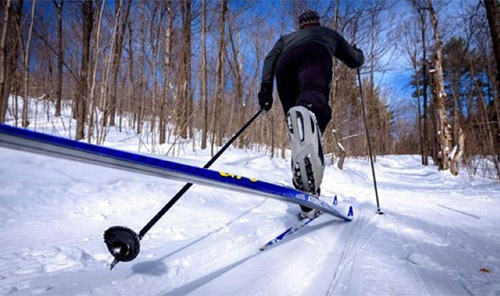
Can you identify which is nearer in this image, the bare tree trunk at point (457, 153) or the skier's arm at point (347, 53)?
the skier's arm at point (347, 53)

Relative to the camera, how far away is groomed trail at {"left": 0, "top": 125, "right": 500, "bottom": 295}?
0.72m

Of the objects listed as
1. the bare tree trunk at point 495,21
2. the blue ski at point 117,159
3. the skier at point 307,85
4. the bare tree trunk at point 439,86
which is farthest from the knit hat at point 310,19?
the bare tree trunk at point 439,86

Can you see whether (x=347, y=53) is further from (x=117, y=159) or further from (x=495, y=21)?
(x=495, y=21)

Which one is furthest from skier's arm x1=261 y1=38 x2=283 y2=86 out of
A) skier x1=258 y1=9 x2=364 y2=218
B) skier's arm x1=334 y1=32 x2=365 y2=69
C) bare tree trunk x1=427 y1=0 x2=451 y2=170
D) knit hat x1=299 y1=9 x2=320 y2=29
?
bare tree trunk x1=427 y1=0 x2=451 y2=170

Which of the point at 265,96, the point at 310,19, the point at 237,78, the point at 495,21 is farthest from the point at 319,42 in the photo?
the point at 237,78

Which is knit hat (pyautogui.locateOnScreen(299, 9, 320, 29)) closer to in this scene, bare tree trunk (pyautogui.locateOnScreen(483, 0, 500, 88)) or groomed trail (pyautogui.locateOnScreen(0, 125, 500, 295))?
groomed trail (pyautogui.locateOnScreen(0, 125, 500, 295))

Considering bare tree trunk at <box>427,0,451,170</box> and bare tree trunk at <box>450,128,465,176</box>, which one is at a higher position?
bare tree trunk at <box>427,0,451,170</box>

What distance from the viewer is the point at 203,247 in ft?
3.31

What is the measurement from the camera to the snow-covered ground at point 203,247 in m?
0.72

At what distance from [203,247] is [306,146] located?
0.72 meters

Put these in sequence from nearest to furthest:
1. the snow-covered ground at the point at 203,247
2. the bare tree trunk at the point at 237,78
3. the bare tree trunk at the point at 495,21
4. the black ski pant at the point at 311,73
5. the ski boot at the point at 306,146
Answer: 1. the snow-covered ground at the point at 203,247
2. the ski boot at the point at 306,146
3. the black ski pant at the point at 311,73
4. the bare tree trunk at the point at 495,21
5. the bare tree trunk at the point at 237,78

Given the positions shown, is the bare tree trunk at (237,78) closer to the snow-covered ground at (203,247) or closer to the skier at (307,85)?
the skier at (307,85)

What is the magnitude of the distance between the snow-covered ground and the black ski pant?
0.72m

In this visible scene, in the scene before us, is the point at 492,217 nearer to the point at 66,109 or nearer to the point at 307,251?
the point at 307,251
